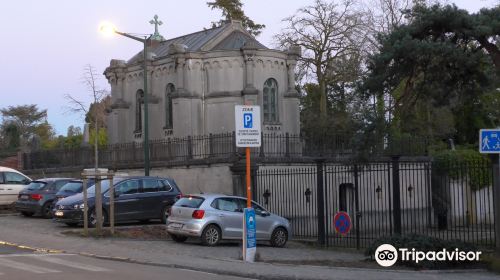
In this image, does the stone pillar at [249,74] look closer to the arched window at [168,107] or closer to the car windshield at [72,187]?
the arched window at [168,107]

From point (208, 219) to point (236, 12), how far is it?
4472 cm

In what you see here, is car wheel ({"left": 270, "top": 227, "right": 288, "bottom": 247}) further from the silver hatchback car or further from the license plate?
the license plate

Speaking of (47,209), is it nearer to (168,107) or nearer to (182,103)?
(182,103)

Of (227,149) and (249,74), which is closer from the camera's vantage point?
(227,149)

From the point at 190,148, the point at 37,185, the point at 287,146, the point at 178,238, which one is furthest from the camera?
the point at 190,148

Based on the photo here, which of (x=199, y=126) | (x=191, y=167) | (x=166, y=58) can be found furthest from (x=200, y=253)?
(x=166, y=58)

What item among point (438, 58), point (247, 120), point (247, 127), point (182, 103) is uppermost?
point (182, 103)

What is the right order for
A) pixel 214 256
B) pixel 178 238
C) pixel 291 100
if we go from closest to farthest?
pixel 214 256 → pixel 178 238 → pixel 291 100

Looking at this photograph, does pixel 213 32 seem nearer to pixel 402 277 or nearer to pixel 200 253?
pixel 200 253

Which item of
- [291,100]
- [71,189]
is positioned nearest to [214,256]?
[71,189]

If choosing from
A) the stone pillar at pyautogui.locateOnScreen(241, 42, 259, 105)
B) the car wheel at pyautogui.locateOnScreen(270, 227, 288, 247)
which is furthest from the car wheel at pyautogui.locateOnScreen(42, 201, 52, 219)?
the stone pillar at pyautogui.locateOnScreen(241, 42, 259, 105)

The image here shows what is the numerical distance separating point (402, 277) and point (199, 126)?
73.2ft

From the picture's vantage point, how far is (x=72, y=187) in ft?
82.9

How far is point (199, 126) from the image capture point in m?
35.6
